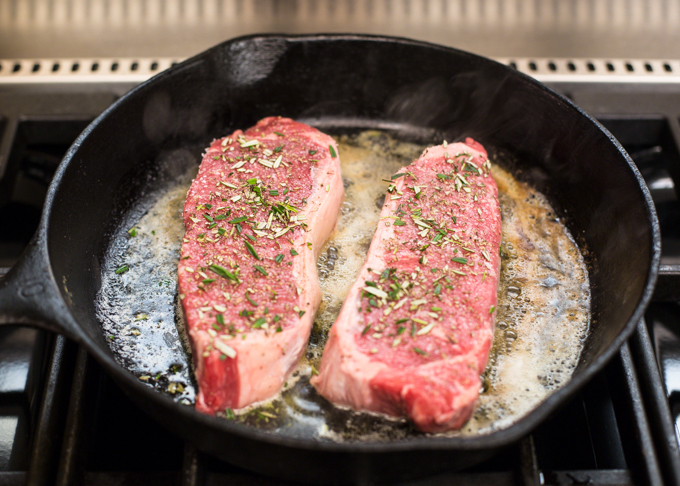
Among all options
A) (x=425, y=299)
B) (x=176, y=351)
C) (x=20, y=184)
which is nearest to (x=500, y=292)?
(x=425, y=299)

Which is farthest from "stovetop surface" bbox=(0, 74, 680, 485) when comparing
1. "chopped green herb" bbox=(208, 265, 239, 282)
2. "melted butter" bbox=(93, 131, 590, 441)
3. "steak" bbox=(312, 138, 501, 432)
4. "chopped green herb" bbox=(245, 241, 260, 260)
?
"chopped green herb" bbox=(245, 241, 260, 260)

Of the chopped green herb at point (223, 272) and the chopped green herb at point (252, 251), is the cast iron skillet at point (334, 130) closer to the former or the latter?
the chopped green herb at point (223, 272)

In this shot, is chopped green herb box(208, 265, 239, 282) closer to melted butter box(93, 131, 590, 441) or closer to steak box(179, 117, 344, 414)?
steak box(179, 117, 344, 414)

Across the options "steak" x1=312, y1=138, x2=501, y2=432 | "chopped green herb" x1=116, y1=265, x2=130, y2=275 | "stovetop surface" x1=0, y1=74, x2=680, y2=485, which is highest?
"steak" x1=312, y1=138, x2=501, y2=432

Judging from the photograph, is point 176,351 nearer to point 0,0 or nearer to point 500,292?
point 500,292

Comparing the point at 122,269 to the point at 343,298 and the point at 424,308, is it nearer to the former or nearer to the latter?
the point at 343,298

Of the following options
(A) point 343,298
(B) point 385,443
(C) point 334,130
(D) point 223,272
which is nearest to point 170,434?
(D) point 223,272

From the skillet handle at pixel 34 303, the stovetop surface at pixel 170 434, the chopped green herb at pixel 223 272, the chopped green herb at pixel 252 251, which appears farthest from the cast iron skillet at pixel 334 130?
the chopped green herb at pixel 252 251
